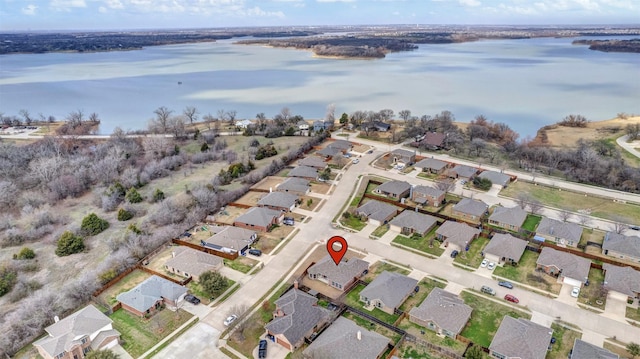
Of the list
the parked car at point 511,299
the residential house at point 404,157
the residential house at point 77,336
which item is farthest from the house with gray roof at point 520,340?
the residential house at point 404,157

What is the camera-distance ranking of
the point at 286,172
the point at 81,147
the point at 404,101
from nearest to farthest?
1. the point at 286,172
2. the point at 81,147
3. the point at 404,101

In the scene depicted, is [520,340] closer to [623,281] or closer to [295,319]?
[623,281]

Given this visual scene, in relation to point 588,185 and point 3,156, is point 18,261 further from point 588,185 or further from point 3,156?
point 588,185

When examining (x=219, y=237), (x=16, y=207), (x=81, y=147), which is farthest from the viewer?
(x=81, y=147)

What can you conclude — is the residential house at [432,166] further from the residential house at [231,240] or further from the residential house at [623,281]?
the residential house at [231,240]

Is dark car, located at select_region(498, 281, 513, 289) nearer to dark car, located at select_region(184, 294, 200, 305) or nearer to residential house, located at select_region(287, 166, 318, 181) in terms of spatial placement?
dark car, located at select_region(184, 294, 200, 305)

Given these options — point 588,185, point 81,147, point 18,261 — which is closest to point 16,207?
point 18,261
